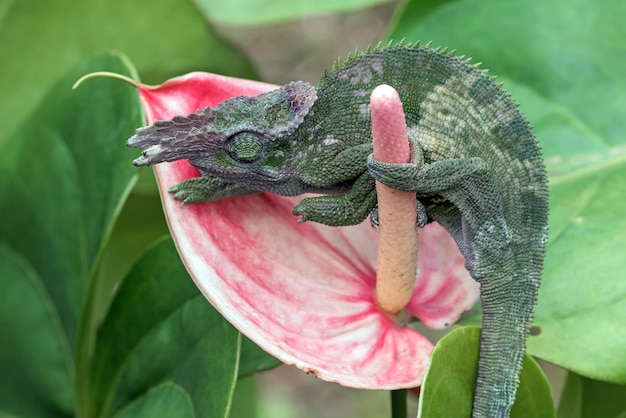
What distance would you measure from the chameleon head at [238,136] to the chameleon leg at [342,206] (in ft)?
0.17

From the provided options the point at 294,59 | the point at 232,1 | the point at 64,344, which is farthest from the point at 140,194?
the point at 294,59

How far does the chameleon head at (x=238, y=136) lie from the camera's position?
0.88m

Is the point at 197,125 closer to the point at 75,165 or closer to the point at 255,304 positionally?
the point at 255,304

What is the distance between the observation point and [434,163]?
0.94 meters

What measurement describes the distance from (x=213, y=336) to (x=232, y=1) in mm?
775

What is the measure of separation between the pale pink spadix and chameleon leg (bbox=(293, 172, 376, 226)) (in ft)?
0.17

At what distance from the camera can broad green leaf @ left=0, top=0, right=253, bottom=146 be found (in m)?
1.37

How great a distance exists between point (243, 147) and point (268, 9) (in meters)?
0.59

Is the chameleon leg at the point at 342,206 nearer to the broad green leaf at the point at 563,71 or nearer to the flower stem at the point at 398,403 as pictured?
the flower stem at the point at 398,403

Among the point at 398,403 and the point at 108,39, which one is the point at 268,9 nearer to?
the point at 108,39

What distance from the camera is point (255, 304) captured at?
3.04 feet

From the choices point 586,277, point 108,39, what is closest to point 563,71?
point 586,277

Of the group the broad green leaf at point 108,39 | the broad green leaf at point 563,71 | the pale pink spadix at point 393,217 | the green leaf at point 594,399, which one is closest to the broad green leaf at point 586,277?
the broad green leaf at point 563,71

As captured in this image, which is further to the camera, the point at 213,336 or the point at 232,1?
the point at 232,1
